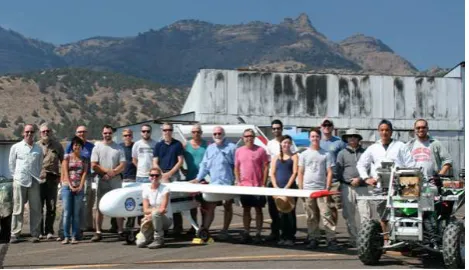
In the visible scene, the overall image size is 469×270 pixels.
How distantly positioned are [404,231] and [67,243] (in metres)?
5.26

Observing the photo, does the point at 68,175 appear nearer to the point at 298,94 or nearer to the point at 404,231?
the point at 404,231

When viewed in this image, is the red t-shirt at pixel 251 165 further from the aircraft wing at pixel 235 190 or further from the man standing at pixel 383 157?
the man standing at pixel 383 157

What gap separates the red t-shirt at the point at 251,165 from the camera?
10289 mm

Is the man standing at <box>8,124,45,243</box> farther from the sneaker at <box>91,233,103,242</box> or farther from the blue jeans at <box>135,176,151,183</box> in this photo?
the blue jeans at <box>135,176,151,183</box>

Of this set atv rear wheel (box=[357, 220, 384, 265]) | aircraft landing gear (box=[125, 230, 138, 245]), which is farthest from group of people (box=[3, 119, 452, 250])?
atv rear wheel (box=[357, 220, 384, 265])

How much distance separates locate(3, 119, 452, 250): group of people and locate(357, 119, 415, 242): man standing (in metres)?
0.01

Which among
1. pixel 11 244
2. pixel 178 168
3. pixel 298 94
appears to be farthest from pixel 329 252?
pixel 298 94

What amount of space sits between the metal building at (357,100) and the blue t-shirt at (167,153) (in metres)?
23.4

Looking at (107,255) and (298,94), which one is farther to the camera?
(298,94)

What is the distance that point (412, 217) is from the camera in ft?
26.2

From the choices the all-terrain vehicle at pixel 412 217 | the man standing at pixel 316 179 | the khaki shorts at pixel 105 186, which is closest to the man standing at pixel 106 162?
the khaki shorts at pixel 105 186

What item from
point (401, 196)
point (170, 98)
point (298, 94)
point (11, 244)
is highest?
point (170, 98)

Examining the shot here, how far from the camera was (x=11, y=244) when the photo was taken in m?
10.8

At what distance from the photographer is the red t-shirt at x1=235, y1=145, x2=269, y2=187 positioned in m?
10.3
